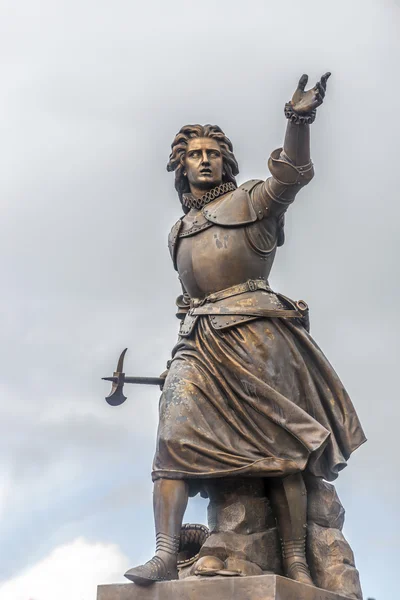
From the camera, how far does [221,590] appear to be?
7.76 metres

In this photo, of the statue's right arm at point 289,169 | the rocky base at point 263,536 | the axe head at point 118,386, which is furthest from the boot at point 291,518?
the statue's right arm at point 289,169

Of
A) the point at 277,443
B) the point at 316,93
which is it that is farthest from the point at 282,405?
the point at 316,93

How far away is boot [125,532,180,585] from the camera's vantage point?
25.7 ft

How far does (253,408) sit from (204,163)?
2272 millimetres

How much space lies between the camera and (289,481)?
28.2 feet

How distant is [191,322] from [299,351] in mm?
928

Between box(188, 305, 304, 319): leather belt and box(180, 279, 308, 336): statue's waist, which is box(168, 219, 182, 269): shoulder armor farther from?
box(188, 305, 304, 319): leather belt

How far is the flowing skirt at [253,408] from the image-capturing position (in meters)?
8.41

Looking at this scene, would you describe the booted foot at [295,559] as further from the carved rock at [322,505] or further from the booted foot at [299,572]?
the carved rock at [322,505]

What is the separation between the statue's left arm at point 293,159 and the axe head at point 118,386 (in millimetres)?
1789

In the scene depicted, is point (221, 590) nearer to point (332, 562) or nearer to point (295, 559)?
point (295, 559)

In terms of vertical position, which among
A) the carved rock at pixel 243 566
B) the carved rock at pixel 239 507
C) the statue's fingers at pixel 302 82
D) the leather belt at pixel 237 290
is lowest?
the carved rock at pixel 243 566

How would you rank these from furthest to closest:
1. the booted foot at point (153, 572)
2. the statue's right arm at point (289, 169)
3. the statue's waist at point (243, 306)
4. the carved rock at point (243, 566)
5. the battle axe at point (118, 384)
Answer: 1. the battle axe at point (118, 384)
2. the statue's waist at point (243, 306)
3. the statue's right arm at point (289, 169)
4. the carved rock at point (243, 566)
5. the booted foot at point (153, 572)

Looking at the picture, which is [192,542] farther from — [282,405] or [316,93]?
[316,93]
